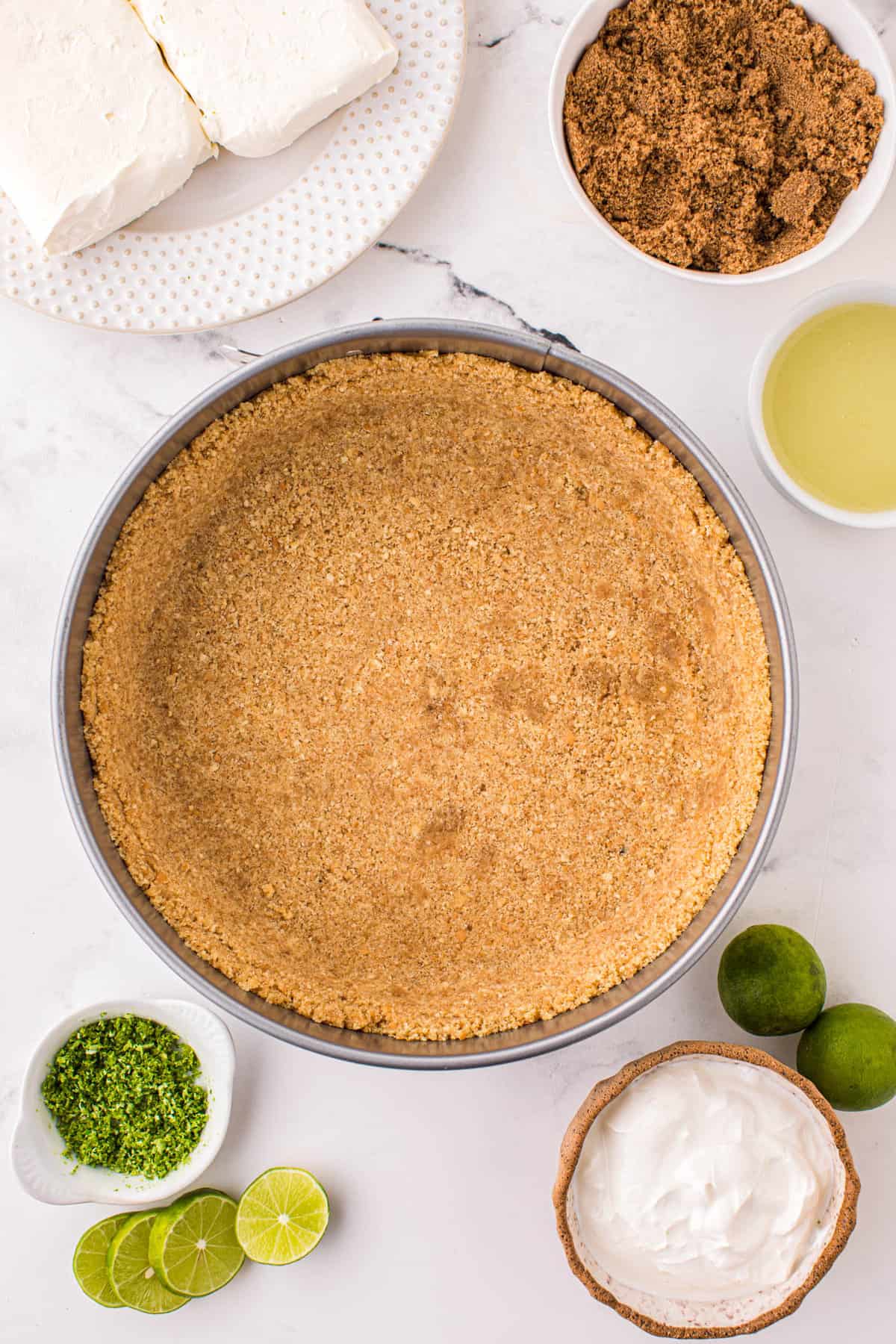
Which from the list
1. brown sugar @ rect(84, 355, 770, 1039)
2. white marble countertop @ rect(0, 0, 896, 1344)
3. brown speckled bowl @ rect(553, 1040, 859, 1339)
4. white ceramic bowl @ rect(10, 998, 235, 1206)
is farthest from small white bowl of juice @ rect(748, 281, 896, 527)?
white ceramic bowl @ rect(10, 998, 235, 1206)

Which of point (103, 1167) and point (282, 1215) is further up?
point (103, 1167)

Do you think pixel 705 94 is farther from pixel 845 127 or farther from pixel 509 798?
pixel 509 798

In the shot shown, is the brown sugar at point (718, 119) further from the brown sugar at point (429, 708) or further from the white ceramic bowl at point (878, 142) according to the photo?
the brown sugar at point (429, 708)

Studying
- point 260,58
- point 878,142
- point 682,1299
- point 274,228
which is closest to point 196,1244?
point 682,1299

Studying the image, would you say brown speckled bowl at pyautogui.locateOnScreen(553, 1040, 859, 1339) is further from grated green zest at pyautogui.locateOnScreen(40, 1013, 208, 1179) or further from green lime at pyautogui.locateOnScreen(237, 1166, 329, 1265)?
grated green zest at pyautogui.locateOnScreen(40, 1013, 208, 1179)

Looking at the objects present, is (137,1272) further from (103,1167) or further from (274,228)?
(274,228)

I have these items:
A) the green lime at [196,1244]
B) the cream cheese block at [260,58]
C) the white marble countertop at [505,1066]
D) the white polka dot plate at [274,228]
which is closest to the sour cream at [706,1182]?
the white marble countertop at [505,1066]
